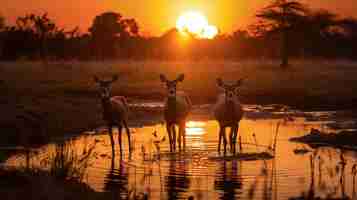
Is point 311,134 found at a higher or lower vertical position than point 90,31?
lower

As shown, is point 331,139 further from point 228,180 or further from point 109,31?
point 109,31

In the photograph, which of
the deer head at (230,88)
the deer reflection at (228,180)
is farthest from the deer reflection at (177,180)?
the deer head at (230,88)

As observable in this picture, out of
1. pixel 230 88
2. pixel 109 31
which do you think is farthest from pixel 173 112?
pixel 109 31

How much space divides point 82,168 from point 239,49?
69.1 meters

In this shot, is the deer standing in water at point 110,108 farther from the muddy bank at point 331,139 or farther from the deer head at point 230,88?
the muddy bank at point 331,139

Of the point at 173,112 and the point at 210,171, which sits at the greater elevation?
the point at 173,112

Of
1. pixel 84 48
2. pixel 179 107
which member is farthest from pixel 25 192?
pixel 84 48

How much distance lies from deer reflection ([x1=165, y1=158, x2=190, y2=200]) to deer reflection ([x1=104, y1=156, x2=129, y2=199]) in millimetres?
710

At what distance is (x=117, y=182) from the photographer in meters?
13.4

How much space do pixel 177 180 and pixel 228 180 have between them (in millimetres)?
893

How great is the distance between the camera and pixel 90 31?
75.9 metres

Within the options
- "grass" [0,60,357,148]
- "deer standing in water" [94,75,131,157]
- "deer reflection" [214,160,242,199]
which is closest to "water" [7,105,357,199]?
"deer reflection" [214,160,242,199]

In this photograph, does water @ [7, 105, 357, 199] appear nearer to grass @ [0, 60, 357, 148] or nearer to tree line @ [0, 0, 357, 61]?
grass @ [0, 60, 357, 148]

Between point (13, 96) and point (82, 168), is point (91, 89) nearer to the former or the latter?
point (13, 96)
